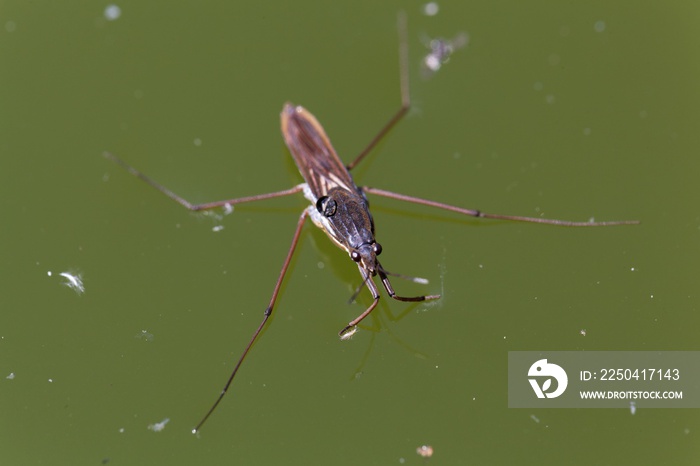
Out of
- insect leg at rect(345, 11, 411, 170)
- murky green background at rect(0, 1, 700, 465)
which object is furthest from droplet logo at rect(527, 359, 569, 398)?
insect leg at rect(345, 11, 411, 170)

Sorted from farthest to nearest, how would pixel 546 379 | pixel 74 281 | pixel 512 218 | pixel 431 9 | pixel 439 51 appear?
pixel 431 9 → pixel 439 51 → pixel 512 218 → pixel 74 281 → pixel 546 379

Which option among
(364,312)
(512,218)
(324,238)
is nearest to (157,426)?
(364,312)

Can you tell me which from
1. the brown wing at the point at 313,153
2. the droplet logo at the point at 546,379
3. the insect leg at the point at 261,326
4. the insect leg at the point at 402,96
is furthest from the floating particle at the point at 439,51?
the droplet logo at the point at 546,379

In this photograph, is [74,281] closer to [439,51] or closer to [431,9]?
[439,51]

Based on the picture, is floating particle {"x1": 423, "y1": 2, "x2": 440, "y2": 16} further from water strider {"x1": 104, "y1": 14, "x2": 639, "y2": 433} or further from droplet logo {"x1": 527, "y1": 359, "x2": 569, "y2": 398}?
droplet logo {"x1": 527, "y1": 359, "x2": 569, "y2": 398}

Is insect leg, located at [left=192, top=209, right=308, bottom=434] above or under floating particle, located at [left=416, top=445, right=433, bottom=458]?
above
